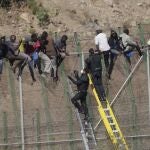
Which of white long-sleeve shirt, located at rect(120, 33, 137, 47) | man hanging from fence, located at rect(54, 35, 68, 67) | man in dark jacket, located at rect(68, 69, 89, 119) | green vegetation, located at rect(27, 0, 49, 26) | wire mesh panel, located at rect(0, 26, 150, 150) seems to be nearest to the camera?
man in dark jacket, located at rect(68, 69, 89, 119)

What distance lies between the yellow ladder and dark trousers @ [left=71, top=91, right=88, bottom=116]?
0.50m

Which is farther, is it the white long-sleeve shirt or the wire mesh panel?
the wire mesh panel

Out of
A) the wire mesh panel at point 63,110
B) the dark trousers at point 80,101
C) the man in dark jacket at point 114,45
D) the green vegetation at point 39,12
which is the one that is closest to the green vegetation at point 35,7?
the green vegetation at point 39,12

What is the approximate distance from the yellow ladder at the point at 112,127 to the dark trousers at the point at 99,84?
0.14m

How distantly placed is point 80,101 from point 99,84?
944 millimetres

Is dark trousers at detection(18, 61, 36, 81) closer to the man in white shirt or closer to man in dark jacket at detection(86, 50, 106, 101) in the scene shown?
man in dark jacket at detection(86, 50, 106, 101)

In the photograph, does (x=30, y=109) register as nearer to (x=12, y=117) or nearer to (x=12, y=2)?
(x=12, y=117)

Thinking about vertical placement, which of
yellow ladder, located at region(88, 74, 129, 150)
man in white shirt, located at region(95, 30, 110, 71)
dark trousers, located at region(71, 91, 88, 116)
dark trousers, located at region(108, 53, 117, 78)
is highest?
man in white shirt, located at region(95, 30, 110, 71)

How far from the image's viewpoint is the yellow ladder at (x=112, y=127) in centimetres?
3619

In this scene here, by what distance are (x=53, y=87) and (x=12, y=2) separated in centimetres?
922

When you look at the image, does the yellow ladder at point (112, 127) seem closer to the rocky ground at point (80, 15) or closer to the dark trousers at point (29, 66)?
the dark trousers at point (29, 66)

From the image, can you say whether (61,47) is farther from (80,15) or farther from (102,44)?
(80,15)

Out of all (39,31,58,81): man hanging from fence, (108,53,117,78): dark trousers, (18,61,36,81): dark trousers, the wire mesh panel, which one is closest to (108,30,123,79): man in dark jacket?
(108,53,117,78): dark trousers

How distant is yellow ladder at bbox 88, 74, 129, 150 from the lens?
1425 inches
